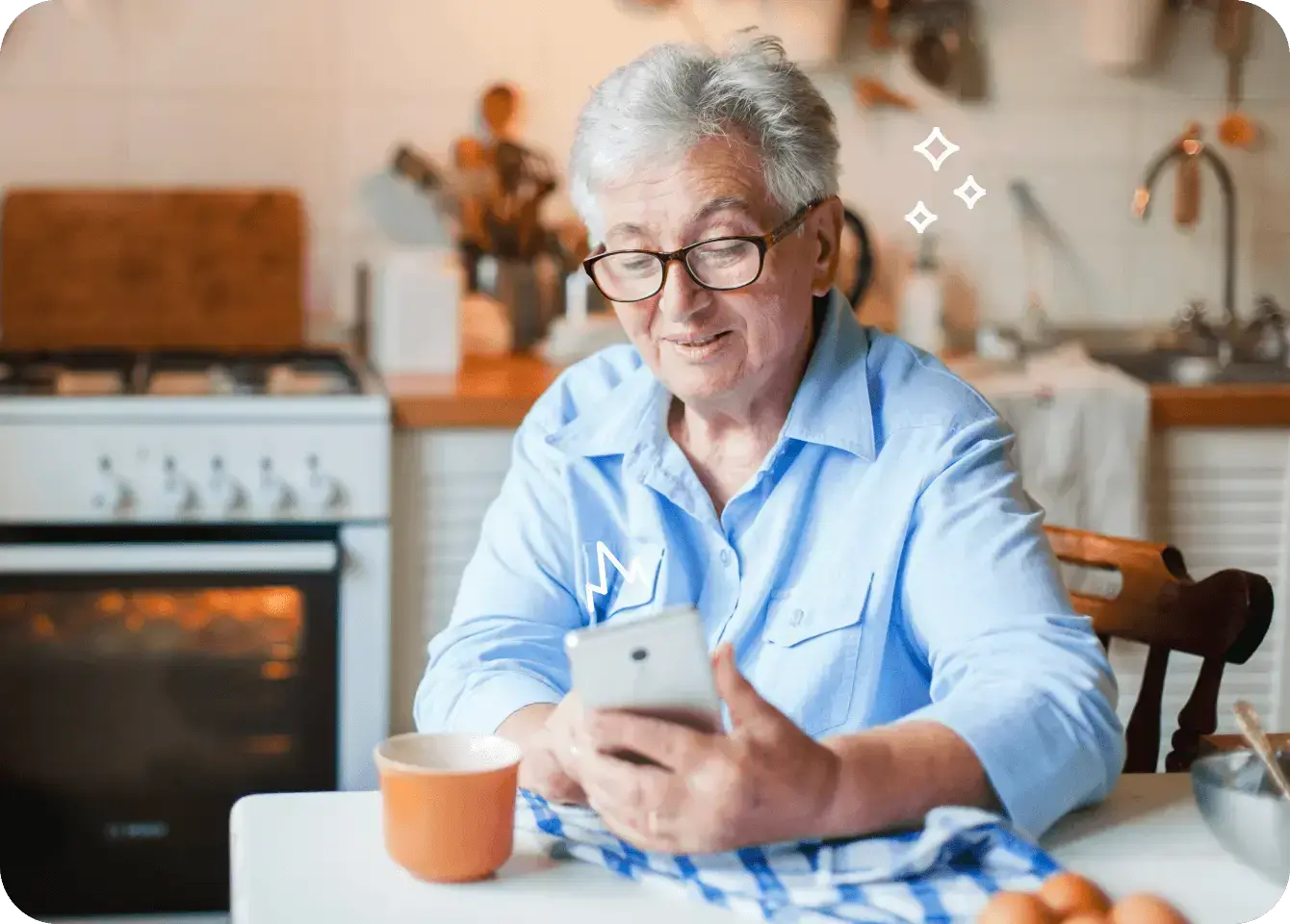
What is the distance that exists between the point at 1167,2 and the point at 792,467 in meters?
1.97

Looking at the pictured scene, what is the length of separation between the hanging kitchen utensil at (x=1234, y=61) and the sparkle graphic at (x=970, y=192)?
44cm

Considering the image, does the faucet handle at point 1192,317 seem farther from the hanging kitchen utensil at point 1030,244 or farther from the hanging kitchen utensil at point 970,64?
the hanging kitchen utensil at point 970,64

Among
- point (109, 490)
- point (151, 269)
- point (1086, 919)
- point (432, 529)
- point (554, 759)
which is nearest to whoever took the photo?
point (1086, 919)

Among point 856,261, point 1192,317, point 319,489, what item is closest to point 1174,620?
point 319,489

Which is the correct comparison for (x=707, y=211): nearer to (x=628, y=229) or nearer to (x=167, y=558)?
(x=628, y=229)

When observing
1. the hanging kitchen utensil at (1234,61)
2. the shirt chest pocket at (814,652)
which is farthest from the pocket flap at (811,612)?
the hanging kitchen utensil at (1234,61)

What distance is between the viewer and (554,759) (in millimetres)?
1081

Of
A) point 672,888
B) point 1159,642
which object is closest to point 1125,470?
point 1159,642

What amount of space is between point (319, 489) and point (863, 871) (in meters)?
1.48

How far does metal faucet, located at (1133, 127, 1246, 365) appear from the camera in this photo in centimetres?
288

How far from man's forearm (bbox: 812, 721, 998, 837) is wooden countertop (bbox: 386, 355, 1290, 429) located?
137cm

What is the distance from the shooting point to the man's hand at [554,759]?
1.03m

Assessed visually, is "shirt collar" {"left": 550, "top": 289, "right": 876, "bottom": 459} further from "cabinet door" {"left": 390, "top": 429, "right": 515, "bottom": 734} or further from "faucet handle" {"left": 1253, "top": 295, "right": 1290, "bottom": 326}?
"faucet handle" {"left": 1253, "top": 295, "right": 1290, "bottom": 326}

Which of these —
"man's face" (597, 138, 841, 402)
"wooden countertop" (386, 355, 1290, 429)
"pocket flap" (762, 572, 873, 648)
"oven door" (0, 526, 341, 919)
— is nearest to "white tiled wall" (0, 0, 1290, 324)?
"wooden countertop" (386, 355, 1290, 429)
